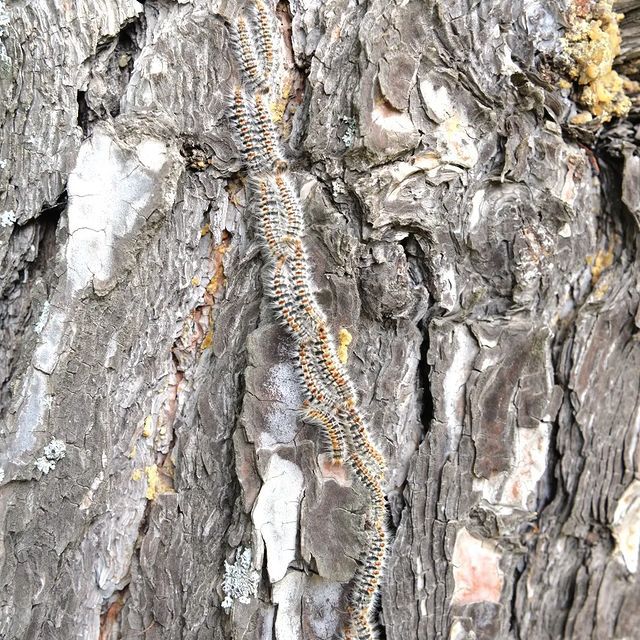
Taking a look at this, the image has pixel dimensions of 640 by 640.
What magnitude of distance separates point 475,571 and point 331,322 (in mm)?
1561

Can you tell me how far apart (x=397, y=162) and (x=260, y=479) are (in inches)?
68.1

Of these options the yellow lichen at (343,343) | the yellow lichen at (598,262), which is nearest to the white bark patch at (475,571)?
the yellow lichen at (343,343)

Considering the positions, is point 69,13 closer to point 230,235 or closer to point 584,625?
point 230,235

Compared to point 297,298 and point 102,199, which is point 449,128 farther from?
point 102,199

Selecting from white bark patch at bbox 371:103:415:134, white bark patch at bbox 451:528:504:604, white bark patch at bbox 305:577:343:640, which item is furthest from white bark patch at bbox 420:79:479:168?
white bark patch at bbox 305:577:343:640

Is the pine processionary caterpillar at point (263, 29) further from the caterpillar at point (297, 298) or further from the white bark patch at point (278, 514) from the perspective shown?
the white bark patch at point (278, 514)

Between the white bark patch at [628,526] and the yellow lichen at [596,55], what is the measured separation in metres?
2.06

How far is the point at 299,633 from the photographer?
288 centimetres

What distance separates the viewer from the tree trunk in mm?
Result: 2674

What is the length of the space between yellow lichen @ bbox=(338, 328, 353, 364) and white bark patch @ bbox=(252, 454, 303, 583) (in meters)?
0.61

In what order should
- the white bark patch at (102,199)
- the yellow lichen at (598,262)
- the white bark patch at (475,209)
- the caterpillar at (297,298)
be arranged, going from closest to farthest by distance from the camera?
the white bark patch at (102,199) → the caterpillar at (297,298) → the white bark patch at (475,209) → the yellow lichen at (598,262)

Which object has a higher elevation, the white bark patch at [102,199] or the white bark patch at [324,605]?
the white bark patch at [102,199]

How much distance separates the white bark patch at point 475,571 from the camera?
119 inches

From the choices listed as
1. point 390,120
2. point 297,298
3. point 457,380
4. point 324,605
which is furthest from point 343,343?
point 324,605
